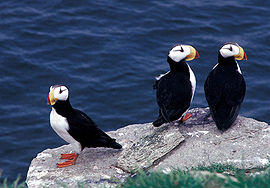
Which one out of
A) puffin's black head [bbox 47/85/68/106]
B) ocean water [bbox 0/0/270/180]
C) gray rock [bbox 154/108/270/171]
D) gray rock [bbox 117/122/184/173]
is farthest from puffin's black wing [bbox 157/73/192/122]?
ocean water [bbox 0/0/270/180]

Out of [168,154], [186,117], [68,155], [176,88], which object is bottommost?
[68,155]

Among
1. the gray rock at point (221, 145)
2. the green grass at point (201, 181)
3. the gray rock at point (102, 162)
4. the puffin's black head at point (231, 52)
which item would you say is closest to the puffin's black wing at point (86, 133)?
the gray rock at point (102, 162)

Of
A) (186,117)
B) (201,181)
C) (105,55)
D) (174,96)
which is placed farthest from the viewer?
(105,55)

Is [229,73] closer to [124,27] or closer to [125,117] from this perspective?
[125,117]

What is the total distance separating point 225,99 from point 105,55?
5.52 m

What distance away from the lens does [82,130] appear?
276 inches

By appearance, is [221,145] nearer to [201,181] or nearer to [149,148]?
[149,148]

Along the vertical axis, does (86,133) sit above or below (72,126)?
below

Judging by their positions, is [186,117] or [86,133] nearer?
[86,133]

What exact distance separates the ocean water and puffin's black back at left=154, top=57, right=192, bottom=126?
3.41 m

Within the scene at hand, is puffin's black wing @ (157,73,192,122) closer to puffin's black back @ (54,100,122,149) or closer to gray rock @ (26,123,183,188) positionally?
gray rock @ (26,123,183,188)

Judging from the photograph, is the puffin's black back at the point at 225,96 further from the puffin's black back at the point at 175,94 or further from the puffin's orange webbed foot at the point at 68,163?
the puffin's orange webbed foot at the point at 68,163

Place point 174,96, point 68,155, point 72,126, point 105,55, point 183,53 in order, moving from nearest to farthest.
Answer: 1. point 72,126
2. point 174,96
3. point 183,53
4. point 68,155
5. point 105,55

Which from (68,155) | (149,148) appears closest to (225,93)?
(149,148)
